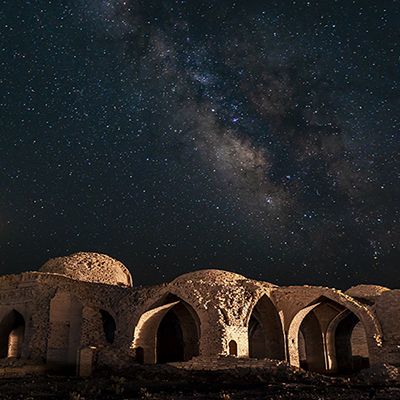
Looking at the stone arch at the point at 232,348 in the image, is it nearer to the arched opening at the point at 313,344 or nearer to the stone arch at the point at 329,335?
the stone arch at the point at 329,335

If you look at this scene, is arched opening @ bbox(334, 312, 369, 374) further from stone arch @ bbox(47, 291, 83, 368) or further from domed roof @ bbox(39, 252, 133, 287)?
stone arch @ bbox(47, 291, 83, 368)

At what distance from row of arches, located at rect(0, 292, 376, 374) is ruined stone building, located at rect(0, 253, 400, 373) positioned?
47mm

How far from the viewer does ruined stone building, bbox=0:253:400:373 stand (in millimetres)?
20078

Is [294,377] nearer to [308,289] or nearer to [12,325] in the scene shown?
[308,289]

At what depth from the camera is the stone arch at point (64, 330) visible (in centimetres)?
2105

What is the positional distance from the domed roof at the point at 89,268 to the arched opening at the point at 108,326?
214cm

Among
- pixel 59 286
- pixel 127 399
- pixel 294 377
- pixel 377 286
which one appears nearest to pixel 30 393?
pixel 127 399

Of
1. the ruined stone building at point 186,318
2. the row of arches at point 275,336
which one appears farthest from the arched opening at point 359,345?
the ruined stone building at point 186,318

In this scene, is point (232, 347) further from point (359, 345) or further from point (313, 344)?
point (359, 345)

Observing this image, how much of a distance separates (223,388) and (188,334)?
14.0 m

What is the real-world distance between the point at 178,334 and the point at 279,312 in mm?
6783

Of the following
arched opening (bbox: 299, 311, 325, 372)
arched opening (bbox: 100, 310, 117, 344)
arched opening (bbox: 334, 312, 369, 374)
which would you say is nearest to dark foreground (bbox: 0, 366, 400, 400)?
arched opening (bbox: 100, 310, 117, 344)

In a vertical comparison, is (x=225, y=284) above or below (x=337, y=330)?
above

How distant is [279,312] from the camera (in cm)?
2303
